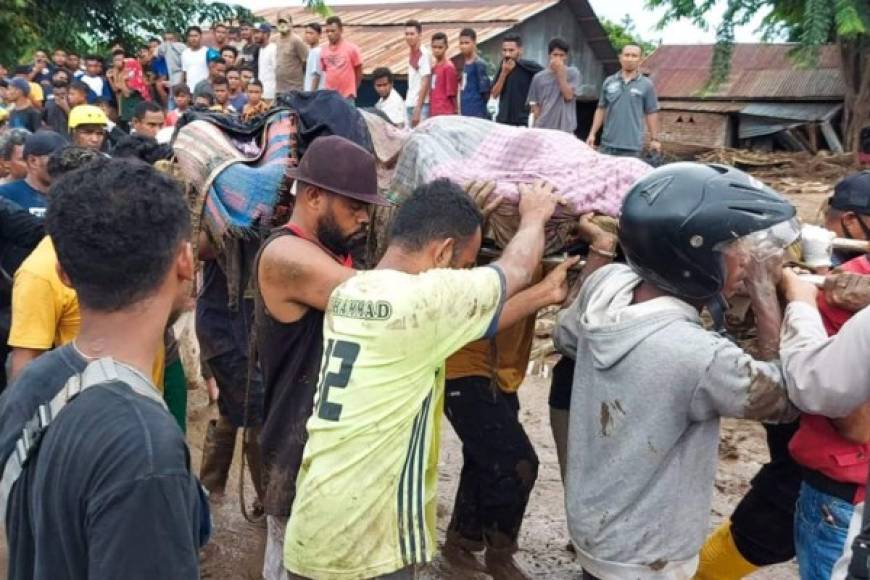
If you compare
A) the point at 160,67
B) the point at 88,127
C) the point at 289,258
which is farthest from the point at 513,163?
the point at 160,67

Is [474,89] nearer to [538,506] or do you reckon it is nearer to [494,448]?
[538,506]

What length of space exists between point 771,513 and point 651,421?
1328 millimetres

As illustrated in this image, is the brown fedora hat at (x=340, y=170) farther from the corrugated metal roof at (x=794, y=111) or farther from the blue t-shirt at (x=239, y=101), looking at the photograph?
the corrugated metal roof at (x=794, y=111)

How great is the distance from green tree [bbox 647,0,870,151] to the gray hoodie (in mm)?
11906

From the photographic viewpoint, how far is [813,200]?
11.3 meters

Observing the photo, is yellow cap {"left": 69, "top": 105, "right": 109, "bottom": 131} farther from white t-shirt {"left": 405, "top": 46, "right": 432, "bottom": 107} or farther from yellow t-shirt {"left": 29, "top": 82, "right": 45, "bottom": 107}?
yellow t-shirt {"left": 29, "top": 82, "right": 45, "bottom": 107}

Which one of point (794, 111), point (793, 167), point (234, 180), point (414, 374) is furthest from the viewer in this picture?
point (794, 111)

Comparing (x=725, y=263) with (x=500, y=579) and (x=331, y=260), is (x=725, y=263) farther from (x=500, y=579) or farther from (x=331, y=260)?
(x=500, y=579)

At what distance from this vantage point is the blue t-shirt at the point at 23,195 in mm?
4629

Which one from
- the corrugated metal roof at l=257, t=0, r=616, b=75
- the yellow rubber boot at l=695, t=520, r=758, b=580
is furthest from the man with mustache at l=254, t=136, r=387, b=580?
the corrugated metal roof at l=257, t=0, r=616, b=75

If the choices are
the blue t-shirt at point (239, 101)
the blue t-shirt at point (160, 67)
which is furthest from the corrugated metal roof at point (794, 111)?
the blue t-shirt at point (160, 67)

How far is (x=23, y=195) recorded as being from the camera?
15.3 feet

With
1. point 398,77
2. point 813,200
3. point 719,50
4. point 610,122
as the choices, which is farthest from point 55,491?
point 719,50

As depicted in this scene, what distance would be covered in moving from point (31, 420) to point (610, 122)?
838cm
